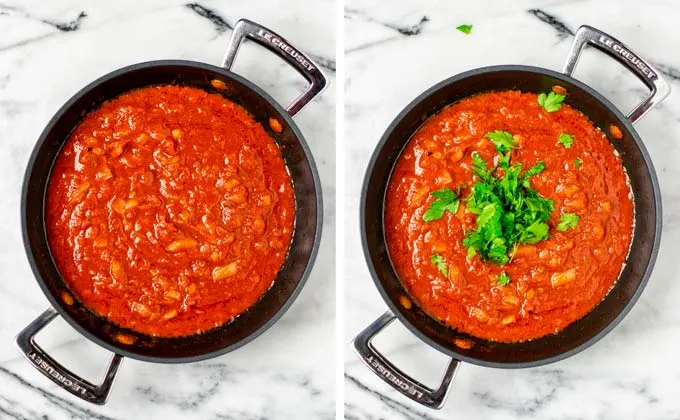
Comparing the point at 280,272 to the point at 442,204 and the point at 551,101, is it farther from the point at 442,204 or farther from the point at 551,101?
the point at 551,101

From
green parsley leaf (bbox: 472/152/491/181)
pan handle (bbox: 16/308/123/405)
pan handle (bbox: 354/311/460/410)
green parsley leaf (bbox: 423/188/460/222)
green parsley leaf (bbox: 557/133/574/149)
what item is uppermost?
green parsley leaf (bbox: 557/133/574/149)

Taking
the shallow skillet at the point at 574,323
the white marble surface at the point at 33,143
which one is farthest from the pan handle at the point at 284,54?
the shallow skillet at the point at 574,323

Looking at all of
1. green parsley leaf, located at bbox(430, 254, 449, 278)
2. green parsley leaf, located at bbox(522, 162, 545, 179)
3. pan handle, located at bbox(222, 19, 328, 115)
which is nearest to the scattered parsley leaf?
green parsley leaf, located at bbox(522, 162, 545, 179)

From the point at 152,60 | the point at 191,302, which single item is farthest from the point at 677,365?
the point at 152,60

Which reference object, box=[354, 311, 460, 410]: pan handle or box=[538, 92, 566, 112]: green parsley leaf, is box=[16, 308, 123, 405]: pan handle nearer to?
box=[354, 311, 460, 410]: pan handle

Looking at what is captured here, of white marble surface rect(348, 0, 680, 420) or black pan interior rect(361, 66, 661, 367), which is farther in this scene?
white marble surface rect(348, 0, 680, 420)

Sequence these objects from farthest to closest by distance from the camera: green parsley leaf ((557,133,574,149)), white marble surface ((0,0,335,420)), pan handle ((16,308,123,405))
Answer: white marble surface ((0,0,335,420)), green parsley leaf ((557,133,574,149)), pan handle ((16,308,123,405))

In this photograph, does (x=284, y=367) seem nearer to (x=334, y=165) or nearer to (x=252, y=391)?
(x=252, y=391)

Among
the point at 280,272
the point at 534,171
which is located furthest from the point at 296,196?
the point at 534,171
